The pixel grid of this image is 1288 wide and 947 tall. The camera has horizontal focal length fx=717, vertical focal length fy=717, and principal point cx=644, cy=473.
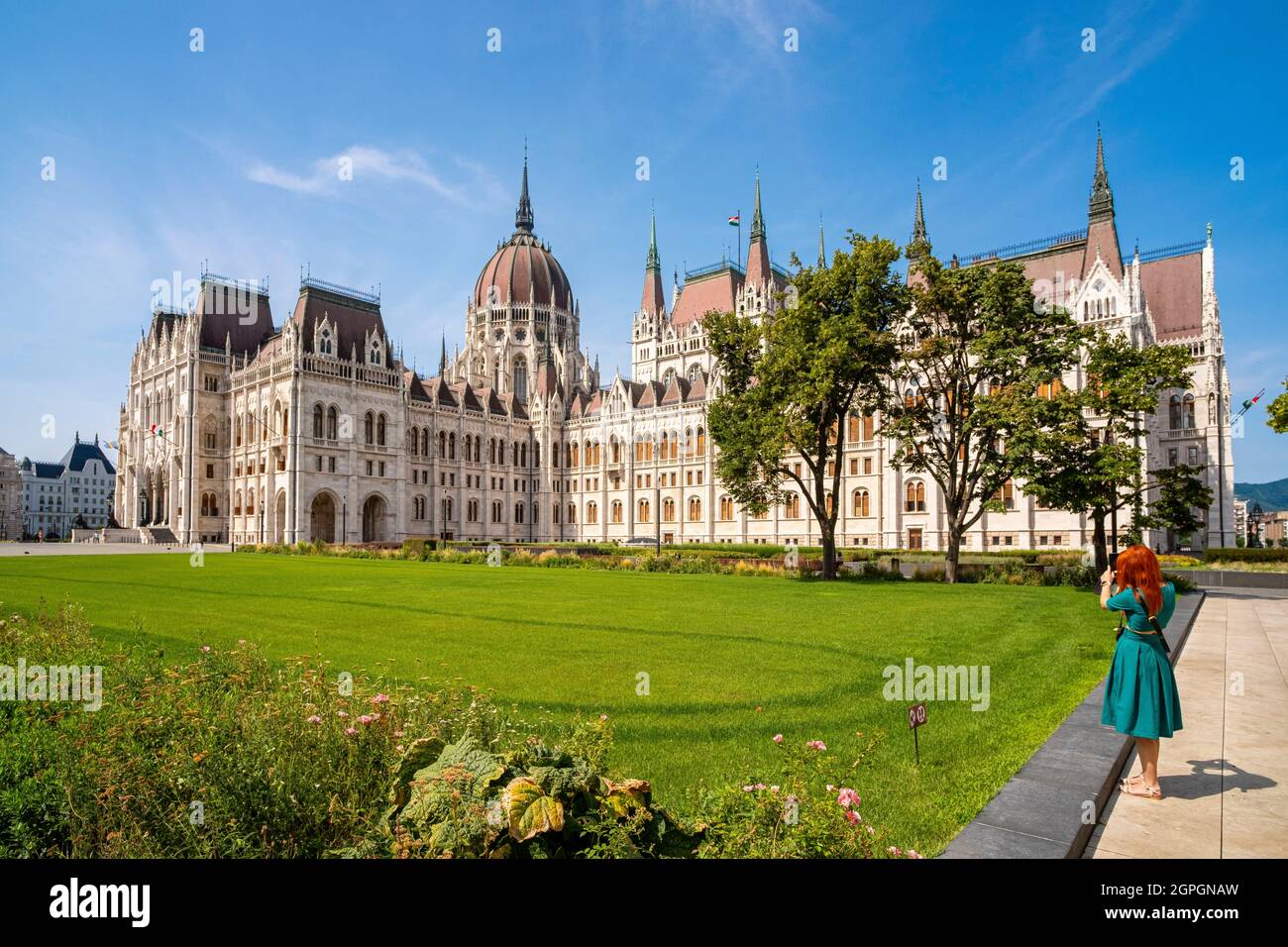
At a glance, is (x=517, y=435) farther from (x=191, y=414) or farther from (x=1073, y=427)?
(x=1073, y=427)

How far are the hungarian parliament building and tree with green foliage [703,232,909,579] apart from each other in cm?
1956

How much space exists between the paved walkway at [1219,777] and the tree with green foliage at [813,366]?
16388 mm

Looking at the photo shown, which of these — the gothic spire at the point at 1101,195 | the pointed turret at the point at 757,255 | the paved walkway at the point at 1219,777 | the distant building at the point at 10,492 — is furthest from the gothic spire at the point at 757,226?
the distant building at the point at 10,492

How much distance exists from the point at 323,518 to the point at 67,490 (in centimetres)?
12062

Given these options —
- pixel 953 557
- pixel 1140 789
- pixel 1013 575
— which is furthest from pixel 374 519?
pixel 1140 789

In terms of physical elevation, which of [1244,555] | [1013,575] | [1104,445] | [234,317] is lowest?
[1244,555]

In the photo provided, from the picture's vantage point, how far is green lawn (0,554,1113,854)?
6.56 m

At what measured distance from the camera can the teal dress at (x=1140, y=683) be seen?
6.05 metres

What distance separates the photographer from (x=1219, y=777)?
6.41 metres

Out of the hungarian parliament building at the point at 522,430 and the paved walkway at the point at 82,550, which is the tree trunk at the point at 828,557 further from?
the paved walkway at the point at 82,550

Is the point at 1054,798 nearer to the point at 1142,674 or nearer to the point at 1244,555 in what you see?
the point at 1142,674

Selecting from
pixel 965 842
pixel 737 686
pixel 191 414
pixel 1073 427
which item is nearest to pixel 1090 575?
pixel 1073 427
